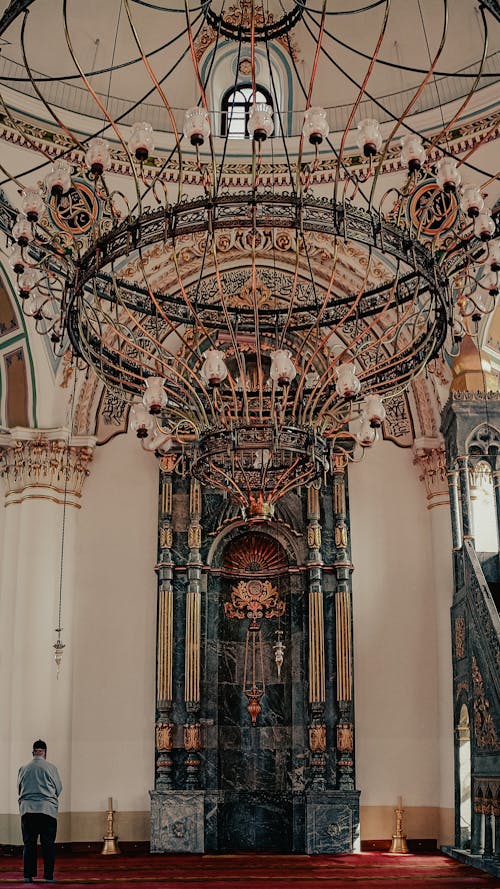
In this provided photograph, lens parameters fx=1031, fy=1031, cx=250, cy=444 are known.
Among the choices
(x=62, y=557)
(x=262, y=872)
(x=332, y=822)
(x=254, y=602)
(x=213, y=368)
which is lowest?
(x=262, y=872)

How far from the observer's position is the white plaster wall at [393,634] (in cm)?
1093

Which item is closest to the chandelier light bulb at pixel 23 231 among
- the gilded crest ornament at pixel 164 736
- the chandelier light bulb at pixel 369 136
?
the chandelier light bulb at pixel 369 136

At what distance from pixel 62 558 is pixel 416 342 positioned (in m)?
5.50

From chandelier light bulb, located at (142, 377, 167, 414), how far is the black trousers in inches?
154

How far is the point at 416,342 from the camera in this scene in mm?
7387

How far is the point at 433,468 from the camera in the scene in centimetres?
1159

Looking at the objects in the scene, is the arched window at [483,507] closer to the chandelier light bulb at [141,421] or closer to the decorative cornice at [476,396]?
the decorative cornice at [476,396]

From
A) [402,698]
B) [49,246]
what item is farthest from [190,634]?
[49,246]

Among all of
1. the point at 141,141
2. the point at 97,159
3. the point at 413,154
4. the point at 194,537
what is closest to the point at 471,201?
the point at 413,154

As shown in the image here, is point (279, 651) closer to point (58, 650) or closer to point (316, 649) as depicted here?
point (316, 649)

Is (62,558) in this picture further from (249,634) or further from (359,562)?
(359,562)

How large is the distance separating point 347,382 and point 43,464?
5.80 metres

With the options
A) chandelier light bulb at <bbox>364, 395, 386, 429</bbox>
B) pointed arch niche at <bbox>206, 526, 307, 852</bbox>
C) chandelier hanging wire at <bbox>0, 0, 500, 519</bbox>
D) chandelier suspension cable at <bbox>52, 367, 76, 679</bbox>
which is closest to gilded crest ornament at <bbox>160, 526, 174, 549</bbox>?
pointed arch niche at <bbox>206, 526, 307, 852</bbox>

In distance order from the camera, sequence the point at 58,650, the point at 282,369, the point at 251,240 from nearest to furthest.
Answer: the point at 282,369 < the point at 251,240 < the point at 58,650
